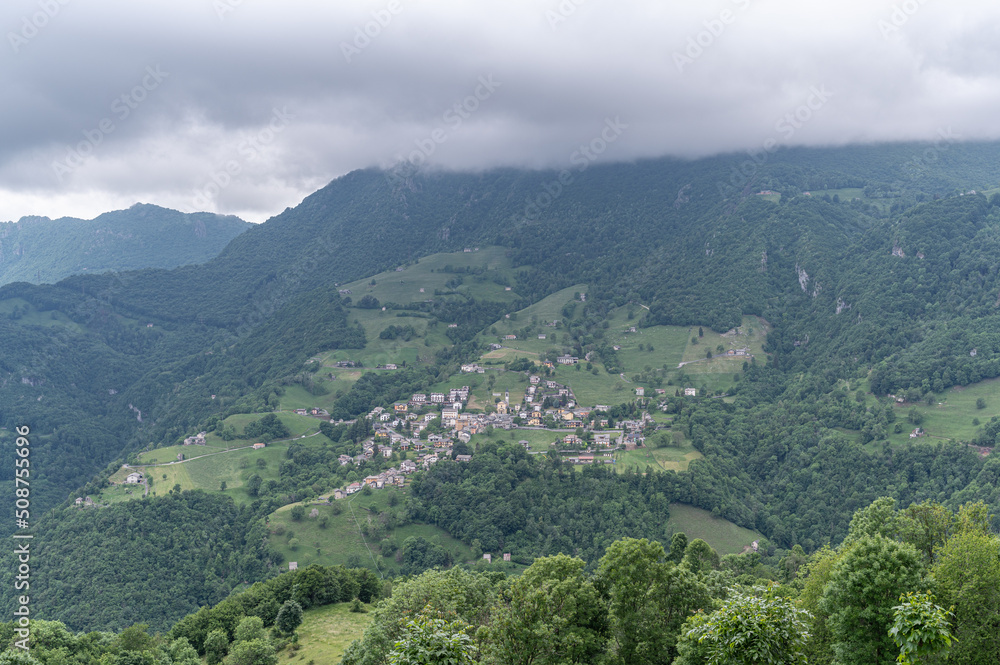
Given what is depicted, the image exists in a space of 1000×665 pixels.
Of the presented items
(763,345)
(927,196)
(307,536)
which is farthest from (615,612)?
(927,196)

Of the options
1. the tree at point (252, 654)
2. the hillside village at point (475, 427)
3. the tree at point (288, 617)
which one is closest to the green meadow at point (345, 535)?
the hillside village at point (475, 427)

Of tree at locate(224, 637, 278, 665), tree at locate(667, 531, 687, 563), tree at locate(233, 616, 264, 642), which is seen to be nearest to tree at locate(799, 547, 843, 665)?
tree at locate(667, 531, 687, 563)

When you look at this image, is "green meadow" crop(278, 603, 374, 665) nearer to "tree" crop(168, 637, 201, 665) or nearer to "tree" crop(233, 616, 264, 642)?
"tree" crop(233, 616, 264, 642)

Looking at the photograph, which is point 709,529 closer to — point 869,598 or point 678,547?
point 678,547

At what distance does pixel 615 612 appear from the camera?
23438mm

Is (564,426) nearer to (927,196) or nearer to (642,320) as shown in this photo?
(642,320)

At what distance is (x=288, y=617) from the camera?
1657 inches

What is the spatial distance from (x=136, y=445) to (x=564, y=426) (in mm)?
103468

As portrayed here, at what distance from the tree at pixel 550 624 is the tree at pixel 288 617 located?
80.7 ft

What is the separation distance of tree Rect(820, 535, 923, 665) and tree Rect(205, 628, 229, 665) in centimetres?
3705

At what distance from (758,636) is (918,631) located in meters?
2.69

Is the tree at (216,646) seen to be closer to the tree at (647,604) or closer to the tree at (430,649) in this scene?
the tree at (647,604)

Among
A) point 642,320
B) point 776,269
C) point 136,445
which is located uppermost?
point 776,269

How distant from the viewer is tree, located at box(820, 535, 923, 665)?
1766 centimetres
